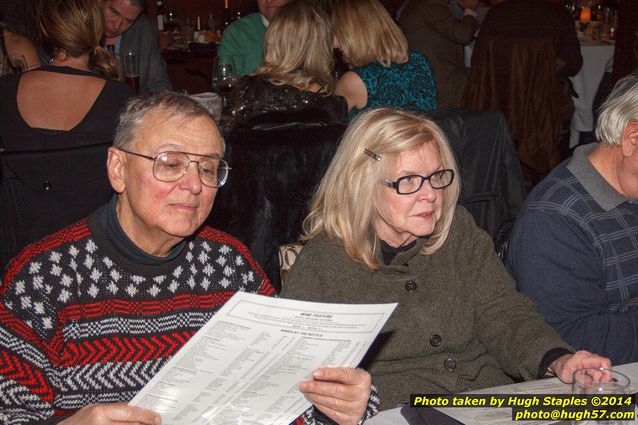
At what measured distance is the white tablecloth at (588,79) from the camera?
6.84m

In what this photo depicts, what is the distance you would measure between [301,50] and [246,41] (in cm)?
121

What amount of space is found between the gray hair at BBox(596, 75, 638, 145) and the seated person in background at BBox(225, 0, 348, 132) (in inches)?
66.7

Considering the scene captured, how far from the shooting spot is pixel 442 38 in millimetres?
6453

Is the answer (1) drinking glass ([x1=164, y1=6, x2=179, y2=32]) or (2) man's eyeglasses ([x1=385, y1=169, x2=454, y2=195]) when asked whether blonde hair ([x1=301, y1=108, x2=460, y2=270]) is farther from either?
(1) drinking glass ([x1=164, y1=6, x2=179, y2=32])

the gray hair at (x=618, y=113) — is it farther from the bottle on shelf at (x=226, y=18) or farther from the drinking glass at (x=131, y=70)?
the bottle on shelf at (x=226, y=18)

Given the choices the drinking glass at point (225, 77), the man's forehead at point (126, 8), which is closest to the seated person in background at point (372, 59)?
the drinking glass at point (225, 77)

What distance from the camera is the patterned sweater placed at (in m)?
1.69

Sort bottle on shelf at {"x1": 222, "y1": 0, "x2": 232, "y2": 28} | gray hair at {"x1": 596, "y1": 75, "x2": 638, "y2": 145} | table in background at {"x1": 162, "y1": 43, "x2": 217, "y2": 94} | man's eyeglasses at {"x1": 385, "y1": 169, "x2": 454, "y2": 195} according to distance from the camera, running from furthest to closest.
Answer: bottle on shelf at {"x1": 222, "y1": 0, "x2": 232, "y2": 28}, table in background at {"x1": 162, "y1": 43, "x2": 217, "y2": 94}, gray hair at {"x1": 596, "y1": 75, "x2": 638, "y2": 145}, man's eyeglasses at {"x1": 385, "y1": 169, "x2": 454, "y2": 195}

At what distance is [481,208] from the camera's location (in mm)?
4473

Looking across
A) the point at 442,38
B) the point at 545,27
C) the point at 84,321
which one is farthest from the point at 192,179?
the point at 442,38

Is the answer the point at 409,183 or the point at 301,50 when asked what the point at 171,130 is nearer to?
the point at 409,183

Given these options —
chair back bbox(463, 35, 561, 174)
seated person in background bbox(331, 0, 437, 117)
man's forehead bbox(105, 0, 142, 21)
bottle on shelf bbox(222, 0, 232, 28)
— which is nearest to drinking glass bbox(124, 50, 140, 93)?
man's forehead bbox(105, 0, 142, 21)

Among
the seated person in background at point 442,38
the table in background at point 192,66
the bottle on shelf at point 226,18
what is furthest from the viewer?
the bottle on shelf at point 226,18

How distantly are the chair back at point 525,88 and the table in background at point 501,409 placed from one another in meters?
3.84
